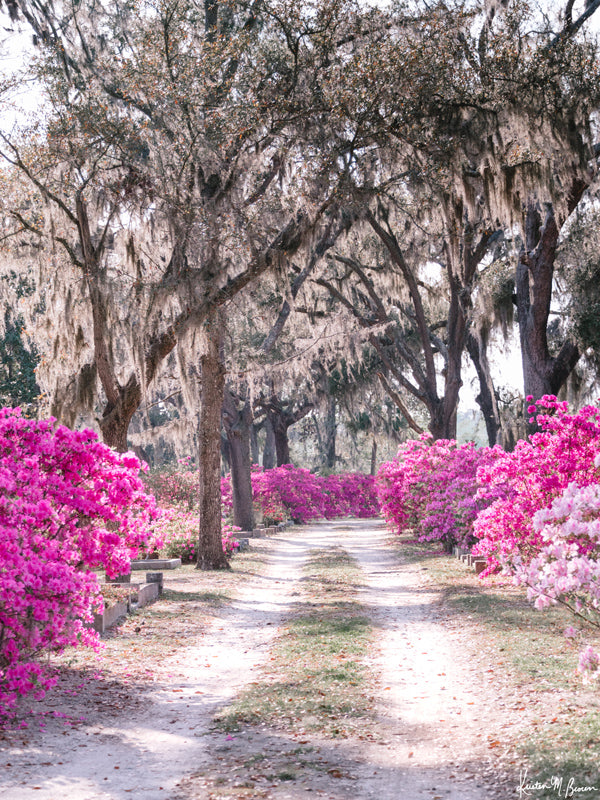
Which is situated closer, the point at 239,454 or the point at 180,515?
the point at 180,515

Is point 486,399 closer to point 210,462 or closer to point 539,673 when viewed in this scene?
point 210,462

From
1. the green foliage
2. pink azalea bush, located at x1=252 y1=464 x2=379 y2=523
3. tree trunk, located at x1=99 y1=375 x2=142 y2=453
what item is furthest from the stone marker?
pink azalea bush, located at x1=252 y1=464 x2=379 y2=523

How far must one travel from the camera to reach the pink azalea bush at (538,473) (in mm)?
8008

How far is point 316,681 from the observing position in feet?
20.1

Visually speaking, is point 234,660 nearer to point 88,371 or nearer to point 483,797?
point 483,797

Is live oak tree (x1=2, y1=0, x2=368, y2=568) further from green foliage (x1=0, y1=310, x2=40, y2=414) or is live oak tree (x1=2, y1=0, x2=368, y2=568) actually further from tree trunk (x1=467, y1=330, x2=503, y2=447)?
green foliage (x1=0, y1=310, x2=40, y2=414)

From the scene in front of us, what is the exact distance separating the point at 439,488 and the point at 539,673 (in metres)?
9.61

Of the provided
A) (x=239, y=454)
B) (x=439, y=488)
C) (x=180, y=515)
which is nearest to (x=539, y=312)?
(x=439, y=488)

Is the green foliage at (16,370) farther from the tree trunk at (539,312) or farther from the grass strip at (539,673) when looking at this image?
the grass strip at (539,673)

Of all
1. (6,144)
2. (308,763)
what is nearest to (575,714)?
(308,763)

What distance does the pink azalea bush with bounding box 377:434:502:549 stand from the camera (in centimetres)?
1416

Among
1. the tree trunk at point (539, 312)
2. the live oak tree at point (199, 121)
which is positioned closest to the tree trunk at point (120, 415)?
the live oak tree at point (199, 121)

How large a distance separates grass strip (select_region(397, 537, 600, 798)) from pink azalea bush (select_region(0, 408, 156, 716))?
10.3ft

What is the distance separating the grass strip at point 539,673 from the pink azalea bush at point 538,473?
65 centimetres
